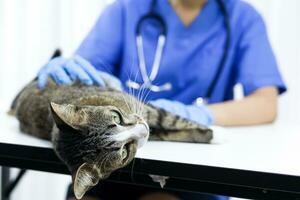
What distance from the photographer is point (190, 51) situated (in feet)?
3.72

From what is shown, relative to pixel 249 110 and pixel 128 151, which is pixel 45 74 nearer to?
pixel 128 151

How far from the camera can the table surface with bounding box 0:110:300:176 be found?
587mm

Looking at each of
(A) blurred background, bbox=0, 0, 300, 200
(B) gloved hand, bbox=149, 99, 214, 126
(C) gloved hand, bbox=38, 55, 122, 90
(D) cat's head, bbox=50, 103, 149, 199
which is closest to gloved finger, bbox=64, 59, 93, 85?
(C) gloved hand, bbox=38, 55, 122, 90

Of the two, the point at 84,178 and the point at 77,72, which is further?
the point at 77,72

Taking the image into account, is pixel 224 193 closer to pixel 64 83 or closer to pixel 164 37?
pixel 64 83

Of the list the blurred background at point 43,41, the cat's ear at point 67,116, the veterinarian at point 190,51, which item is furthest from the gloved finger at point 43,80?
the blurred background at point 43,41

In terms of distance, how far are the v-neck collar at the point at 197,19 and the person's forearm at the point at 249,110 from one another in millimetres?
231

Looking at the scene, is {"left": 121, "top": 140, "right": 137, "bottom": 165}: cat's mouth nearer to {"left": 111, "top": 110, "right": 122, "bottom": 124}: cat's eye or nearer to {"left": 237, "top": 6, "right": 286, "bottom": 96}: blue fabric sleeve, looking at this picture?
{"left": 111, "top": 110, "right": 122, "bottom": 124}: cat's eye

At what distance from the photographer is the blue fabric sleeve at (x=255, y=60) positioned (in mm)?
1099

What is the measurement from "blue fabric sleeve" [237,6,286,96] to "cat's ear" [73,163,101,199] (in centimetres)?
61

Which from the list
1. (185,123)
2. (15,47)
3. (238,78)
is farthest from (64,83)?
(15,47)

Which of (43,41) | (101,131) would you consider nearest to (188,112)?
(101,131)

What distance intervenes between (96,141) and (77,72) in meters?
0.30

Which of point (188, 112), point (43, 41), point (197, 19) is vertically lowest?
point (43, 41)
